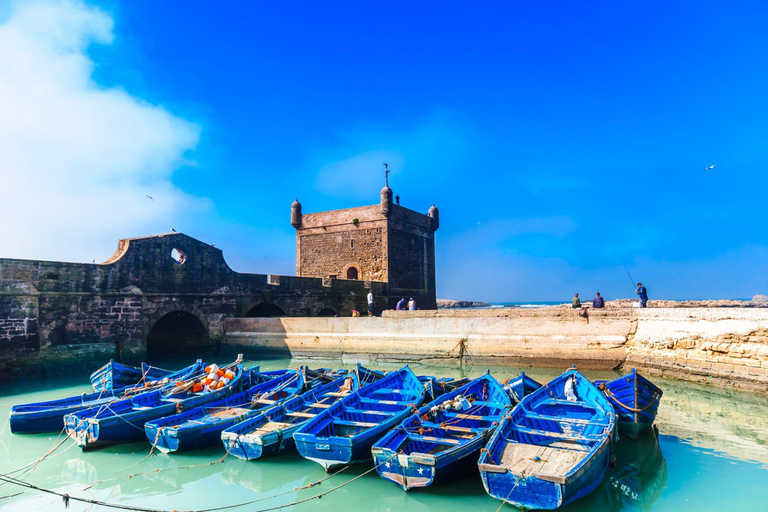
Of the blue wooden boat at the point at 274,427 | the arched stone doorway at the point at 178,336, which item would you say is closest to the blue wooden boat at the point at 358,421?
the blue wooden boat at the point at 274,427

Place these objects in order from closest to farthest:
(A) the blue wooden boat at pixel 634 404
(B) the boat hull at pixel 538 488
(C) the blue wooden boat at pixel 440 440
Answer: (B) the boat hull at pixel 538 488
(C) the blue wooden boat at pixel 440 440
(A) the blue wooden boat at pixel 634 404

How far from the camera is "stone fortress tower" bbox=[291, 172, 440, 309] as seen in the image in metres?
27.1

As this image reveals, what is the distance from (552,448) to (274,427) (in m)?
4.07

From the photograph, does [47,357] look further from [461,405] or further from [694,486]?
[694,486]

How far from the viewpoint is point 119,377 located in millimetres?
10875

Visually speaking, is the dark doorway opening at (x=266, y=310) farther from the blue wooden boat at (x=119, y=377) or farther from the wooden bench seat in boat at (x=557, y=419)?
the wooden bench seat in boat at (x=557, y=419)

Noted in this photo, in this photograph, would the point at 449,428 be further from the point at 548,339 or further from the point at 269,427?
the point at 548,339

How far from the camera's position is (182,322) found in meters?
19.5

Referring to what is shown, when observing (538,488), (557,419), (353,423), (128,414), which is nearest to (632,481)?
(557,419)

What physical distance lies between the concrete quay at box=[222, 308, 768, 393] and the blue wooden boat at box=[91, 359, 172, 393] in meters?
6.83

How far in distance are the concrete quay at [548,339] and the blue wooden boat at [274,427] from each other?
282 inches

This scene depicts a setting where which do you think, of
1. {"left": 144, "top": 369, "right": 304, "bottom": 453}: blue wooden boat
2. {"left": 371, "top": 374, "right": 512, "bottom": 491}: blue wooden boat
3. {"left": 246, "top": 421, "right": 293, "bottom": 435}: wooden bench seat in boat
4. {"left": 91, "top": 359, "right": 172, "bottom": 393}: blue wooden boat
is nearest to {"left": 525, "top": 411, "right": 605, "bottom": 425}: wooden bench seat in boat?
{"left": 371, "top": 374, "right": 512, "bottom": 491}: blue wooden boat

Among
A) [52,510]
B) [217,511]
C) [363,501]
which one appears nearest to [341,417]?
[363,501]

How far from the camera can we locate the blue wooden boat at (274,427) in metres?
6.55
